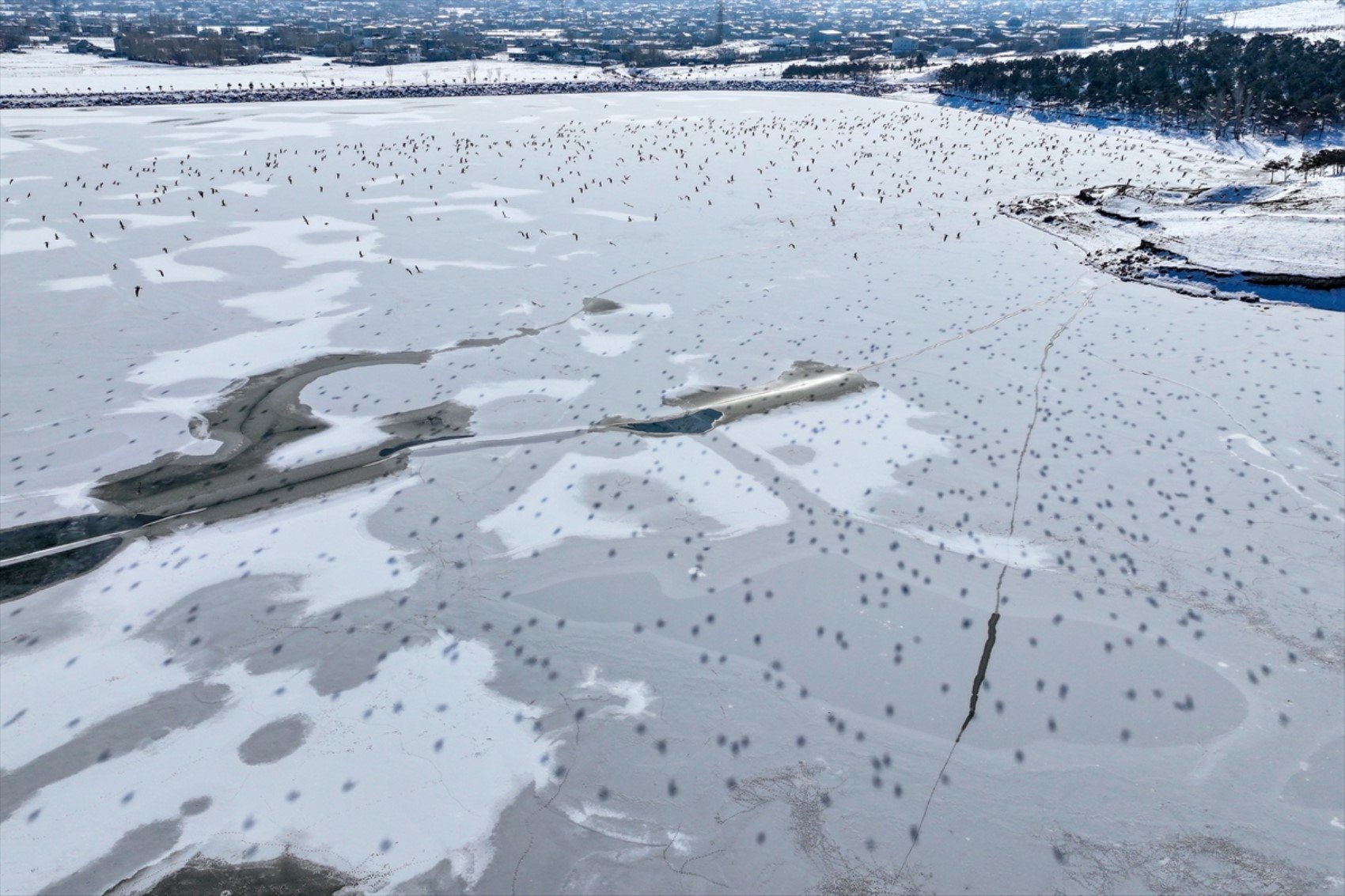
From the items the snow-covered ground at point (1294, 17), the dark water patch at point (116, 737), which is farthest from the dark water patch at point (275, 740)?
the snow-covered ground at point (1294, 17)

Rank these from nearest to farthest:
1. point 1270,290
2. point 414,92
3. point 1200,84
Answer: point 1270,290, point 1200,84, point 414,92

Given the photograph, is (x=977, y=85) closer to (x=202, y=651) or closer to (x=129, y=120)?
(x=129, y=120)

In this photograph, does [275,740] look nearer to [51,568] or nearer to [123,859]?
[123,859]

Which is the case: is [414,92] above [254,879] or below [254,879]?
above

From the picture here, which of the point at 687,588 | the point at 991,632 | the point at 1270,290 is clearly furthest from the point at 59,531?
the point at 1270,290

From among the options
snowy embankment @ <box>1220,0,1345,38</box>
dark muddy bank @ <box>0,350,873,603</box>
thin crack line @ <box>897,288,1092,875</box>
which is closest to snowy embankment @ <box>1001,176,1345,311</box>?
thin crack line @ <box>897,288,1092,875</box>

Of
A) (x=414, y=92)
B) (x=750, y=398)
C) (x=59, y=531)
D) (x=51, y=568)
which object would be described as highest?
(x=414, y=92)

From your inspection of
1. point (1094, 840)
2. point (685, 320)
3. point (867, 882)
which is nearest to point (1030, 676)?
point (1094, 840)
